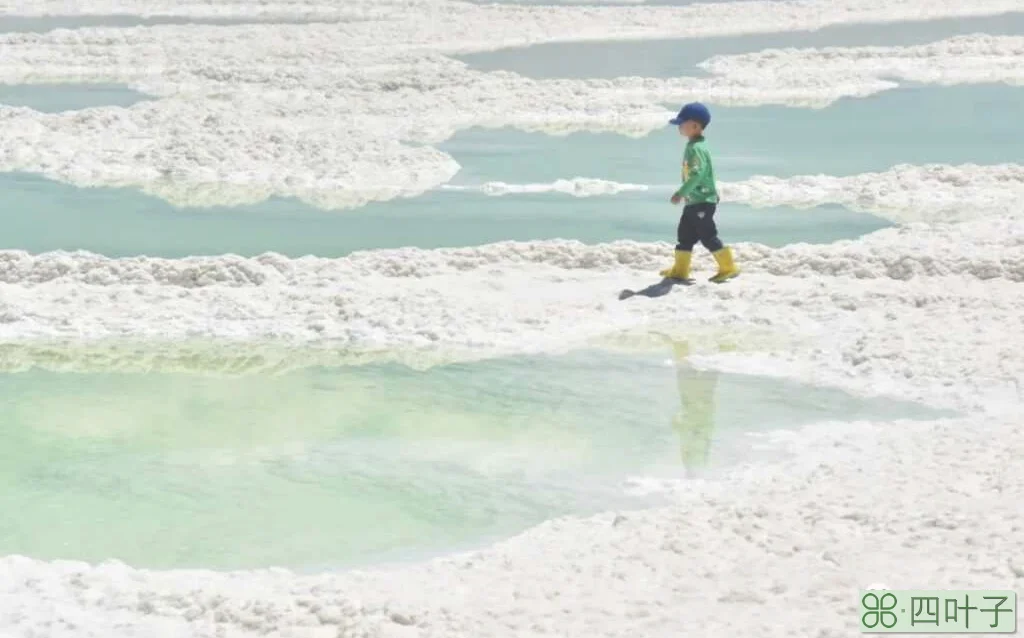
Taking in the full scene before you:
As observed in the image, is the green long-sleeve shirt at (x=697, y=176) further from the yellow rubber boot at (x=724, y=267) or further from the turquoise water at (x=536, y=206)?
the turquoise water at (x=536, y=206)

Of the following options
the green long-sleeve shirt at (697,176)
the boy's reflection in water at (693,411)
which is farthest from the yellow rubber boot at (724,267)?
the boy's reflection in water at (693,411)

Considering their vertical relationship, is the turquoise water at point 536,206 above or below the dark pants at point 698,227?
below

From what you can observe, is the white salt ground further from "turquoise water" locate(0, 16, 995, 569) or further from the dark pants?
the dark pants

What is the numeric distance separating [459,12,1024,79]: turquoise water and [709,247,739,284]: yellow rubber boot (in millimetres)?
13628

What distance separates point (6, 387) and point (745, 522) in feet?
16.1

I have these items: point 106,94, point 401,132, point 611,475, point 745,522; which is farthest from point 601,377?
point 106,94

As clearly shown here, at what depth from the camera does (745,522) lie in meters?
6.75

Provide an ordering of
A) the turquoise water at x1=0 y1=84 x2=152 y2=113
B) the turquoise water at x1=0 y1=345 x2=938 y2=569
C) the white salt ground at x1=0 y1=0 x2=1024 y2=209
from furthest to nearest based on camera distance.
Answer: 1. the turquoise water at x1=0 y1=84 x2=152 y2=113
2. the white salt ground at x1=0 y1=0 x2=1024 y2=209
3. the turquoise water at x1=0 y1=345 x2=938 y2=569

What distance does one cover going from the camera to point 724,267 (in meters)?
11.4

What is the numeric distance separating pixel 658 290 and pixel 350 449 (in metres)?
3.54

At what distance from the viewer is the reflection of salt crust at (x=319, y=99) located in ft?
54.0

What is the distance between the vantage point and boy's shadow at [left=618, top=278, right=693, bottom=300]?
437 inches

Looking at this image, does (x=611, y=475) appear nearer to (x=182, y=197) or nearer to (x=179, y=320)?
(x=179, y=320)

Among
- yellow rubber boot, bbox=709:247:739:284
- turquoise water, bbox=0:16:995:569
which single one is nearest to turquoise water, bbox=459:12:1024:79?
turquoise water, bbox=0:16:995:569
